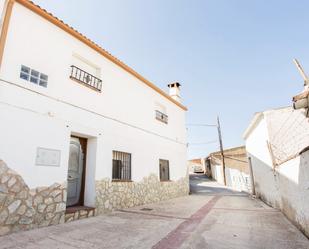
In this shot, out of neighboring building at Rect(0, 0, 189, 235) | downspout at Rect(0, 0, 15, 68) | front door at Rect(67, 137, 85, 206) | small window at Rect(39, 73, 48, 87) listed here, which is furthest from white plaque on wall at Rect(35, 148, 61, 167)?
downspout at Rect(0, 0, 15, 68)

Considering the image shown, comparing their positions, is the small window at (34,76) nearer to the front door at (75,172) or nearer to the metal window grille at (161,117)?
the front door at (75,172)

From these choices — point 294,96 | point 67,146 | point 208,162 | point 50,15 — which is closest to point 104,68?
point 50,15

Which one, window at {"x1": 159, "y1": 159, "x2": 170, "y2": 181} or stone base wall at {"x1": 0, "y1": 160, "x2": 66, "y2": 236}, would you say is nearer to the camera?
stone base wall at {"x1": 0, "y1": 160, "x2": 66, "y2": 236}

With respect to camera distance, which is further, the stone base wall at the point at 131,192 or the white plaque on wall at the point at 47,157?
the stone base wall at the point at 131,192

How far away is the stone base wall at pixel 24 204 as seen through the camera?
409 cm

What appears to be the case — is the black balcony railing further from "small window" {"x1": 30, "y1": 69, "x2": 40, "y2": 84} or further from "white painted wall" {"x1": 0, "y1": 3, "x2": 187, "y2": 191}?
"small window" {"x1": 30, "y1": 69, "x2": 40, "y2": 84}

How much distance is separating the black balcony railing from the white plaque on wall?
238 cm

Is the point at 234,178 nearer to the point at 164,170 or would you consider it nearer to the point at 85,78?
the point at 164,170

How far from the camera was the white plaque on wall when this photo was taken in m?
4.83

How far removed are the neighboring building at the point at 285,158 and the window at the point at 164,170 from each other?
15.4 feet

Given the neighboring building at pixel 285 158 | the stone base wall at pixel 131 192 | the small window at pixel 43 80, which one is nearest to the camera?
the neighboring building at pixel 285 158

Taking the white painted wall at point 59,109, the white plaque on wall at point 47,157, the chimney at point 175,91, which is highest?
the chimney at point 175,91

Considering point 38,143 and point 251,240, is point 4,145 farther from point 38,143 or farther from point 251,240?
point 251,240

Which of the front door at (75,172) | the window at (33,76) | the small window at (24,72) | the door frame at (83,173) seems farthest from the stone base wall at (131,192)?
the small window at (24,72)
